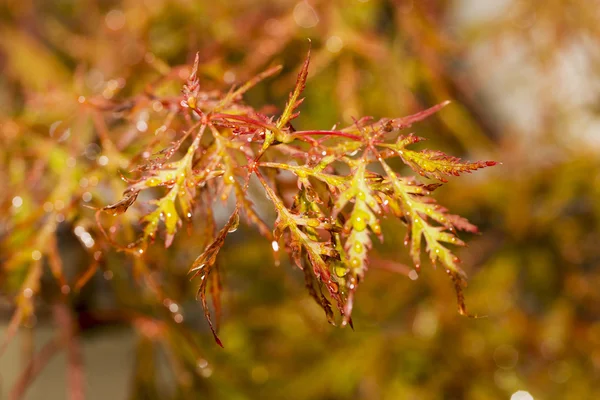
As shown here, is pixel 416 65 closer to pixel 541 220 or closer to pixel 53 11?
pixel 541 220

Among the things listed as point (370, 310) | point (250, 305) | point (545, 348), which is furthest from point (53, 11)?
point (545, 348)

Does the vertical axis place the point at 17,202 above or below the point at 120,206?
below

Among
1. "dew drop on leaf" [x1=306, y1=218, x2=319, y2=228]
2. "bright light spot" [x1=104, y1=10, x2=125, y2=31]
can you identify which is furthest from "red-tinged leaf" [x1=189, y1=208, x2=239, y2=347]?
"bright light spot" [x1=104, y1=10, x2=125, y2=31]

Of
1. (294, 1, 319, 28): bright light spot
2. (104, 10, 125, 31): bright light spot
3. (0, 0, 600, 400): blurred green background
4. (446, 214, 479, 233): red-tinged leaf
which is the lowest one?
(0, 0, 600, 400): blurred green background

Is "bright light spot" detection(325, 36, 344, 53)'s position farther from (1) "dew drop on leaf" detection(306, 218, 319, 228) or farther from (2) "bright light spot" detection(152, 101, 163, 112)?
(1) "dew drop on leaf" detection(306, 218, 319, 228)

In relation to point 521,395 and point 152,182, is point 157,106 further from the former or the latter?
point 521,395

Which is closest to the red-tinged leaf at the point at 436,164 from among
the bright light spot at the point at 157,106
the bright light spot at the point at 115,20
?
the bright light spot at the point at 157,106

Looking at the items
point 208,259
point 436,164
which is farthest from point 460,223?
point 208,259

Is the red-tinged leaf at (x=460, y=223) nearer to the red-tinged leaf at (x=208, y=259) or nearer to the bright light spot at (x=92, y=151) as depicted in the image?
the red-tinged leaf at (x=208, y=259)
